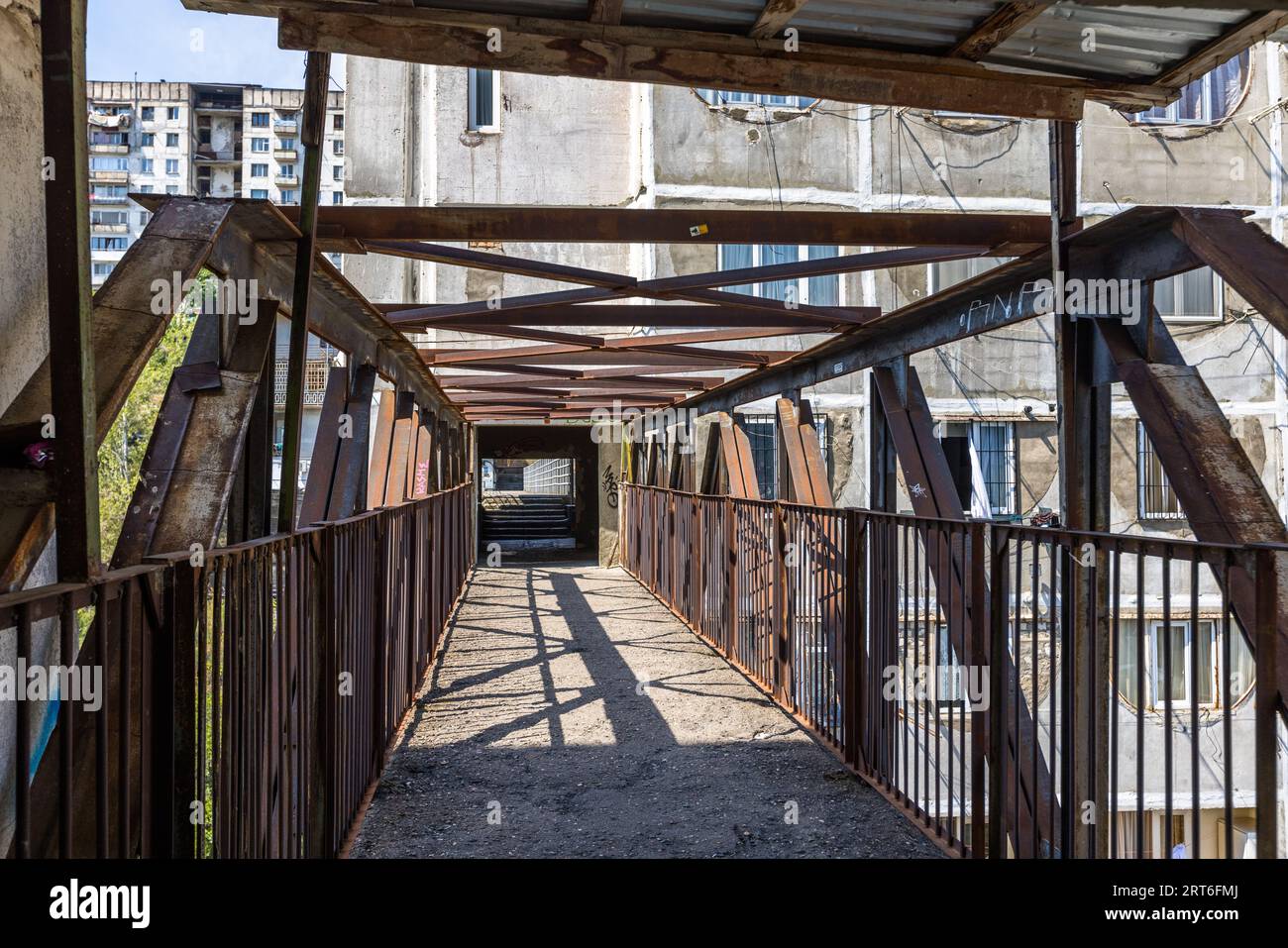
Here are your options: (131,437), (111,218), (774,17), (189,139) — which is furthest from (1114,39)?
(111,218)

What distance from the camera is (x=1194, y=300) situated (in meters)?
23.6

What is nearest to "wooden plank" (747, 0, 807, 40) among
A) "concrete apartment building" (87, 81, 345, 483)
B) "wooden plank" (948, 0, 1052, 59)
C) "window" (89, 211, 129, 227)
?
"wooden plank" (948, 0, 1052, 59)

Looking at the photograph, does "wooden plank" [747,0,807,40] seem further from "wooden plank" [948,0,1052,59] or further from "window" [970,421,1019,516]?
"window" [970,421,1019,516]

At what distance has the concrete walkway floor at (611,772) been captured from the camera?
18.3 feet

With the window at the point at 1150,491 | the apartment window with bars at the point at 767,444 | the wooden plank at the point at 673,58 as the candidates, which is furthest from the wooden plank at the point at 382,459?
the window at the point at 1150,491

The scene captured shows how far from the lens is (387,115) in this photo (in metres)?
23.2

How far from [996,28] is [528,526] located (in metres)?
Result: 31.0

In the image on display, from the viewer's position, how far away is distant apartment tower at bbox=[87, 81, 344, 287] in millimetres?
78375

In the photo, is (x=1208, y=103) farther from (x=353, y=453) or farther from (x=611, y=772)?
(x=611, y=772)

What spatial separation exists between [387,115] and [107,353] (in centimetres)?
2159

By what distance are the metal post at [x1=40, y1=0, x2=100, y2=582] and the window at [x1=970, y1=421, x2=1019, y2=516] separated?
21934mm
